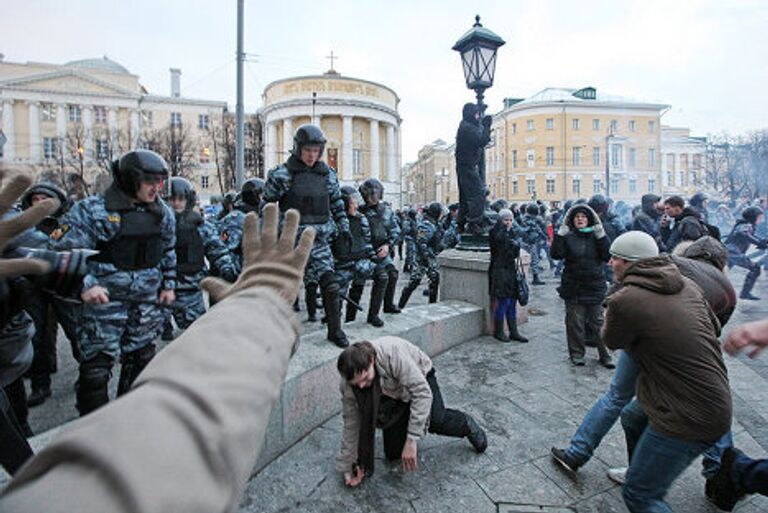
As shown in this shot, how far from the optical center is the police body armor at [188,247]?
5172 millimetres

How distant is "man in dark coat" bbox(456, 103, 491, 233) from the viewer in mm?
7218

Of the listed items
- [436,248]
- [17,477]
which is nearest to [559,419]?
[17,477]

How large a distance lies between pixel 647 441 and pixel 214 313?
8.71ft

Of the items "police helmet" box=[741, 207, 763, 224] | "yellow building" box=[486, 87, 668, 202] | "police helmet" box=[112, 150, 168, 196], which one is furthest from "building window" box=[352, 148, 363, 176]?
"police helmet" box=[112, 150, 168, 196]

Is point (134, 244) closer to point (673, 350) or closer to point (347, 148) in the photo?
point (673, 350)

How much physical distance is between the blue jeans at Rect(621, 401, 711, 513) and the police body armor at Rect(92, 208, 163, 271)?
3883 millimetres

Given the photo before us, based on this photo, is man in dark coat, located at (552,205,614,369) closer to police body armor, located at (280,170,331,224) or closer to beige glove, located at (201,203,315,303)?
police body armor, located at (280,170,331,224)

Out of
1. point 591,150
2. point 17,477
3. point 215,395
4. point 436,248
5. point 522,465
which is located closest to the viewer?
point 17,477

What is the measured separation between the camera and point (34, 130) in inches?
2234

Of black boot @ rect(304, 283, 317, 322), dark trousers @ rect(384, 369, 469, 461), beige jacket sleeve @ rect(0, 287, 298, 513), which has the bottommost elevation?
dark trousers @ rect(384, 369, 469, 461)

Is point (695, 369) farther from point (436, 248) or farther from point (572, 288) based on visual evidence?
point (436, 248)

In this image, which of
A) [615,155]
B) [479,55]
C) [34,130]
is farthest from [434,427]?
[615,155]

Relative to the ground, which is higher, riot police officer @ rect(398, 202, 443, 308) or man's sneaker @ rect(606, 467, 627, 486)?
riot police officer @ rect(398, 202, 443, 308)

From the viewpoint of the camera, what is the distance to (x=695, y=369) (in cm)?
250
